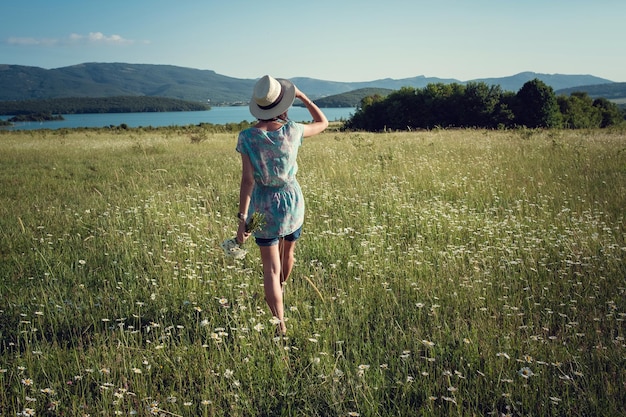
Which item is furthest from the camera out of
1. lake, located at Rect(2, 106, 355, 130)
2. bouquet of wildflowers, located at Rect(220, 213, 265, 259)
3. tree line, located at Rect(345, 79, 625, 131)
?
lake, located at Rect(2, 106, 355, 130)

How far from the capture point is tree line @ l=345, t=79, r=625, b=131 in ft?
166

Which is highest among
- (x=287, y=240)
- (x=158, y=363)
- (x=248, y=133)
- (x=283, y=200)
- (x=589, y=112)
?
(x=589, y=112)

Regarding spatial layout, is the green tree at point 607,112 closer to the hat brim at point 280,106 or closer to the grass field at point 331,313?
the grass field at point 331,313

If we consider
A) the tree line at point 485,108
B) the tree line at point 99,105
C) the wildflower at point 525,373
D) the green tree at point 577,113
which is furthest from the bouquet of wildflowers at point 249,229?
the tree line at point 99,105

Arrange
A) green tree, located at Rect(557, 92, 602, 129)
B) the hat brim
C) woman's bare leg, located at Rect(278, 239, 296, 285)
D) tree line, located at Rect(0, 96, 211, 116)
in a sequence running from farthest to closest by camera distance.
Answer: tree line, located at Rect(0, 96, 211, 116)
green tree, located at Rect(557, 92, 602, 129)
woman's bare leg, located at Rect(278, 239, 296, 285)
the hat brim

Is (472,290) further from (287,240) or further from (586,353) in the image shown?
(287,240)

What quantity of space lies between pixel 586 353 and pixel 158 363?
10.8 feet

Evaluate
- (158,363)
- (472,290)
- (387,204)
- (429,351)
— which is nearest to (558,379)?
(429,351)

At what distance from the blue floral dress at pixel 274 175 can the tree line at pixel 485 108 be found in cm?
4403

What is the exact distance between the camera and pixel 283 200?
3.91 m

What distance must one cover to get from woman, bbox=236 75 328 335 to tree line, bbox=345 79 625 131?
4404 centimetres

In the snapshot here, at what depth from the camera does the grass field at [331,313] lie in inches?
117

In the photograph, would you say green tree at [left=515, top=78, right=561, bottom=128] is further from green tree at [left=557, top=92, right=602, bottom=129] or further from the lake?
the lake

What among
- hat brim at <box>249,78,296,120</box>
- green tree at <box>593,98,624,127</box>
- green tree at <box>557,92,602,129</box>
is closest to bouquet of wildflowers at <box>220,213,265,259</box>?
hat brim at <box>249,78,296,120</box>
